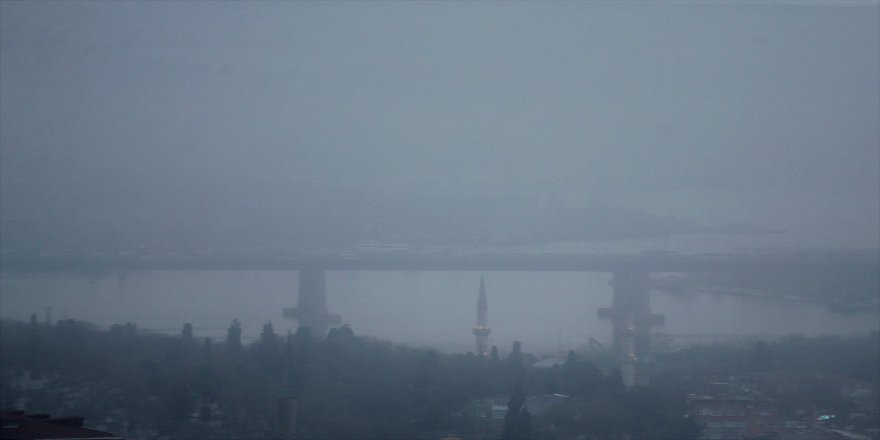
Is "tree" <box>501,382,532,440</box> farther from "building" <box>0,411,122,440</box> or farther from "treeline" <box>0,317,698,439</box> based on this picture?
"building" <box>0,411,122,440</box>

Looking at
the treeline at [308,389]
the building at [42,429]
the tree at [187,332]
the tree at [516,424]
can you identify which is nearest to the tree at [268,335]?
the treeline at [308,389]

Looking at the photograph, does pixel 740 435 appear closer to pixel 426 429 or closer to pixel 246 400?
pixel 426 429

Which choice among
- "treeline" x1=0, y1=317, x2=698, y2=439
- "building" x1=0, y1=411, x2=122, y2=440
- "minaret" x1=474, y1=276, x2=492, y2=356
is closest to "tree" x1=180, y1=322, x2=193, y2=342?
"treeline" x1=0, y1=317, x2=698, y2=439

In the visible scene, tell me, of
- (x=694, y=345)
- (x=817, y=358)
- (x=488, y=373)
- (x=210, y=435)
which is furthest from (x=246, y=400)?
(x=817, y=358)

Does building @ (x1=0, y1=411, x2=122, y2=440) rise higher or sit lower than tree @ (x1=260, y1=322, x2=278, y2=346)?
lower

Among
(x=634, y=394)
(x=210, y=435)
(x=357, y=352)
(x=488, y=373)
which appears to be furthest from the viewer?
(x=357, y=352)

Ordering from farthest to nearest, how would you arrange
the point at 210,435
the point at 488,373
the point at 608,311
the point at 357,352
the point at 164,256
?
1. the point at 164,256
2. the point at 608,311
3. the point at 357,352
4. the point at 488,373
5. the point at 210,435
